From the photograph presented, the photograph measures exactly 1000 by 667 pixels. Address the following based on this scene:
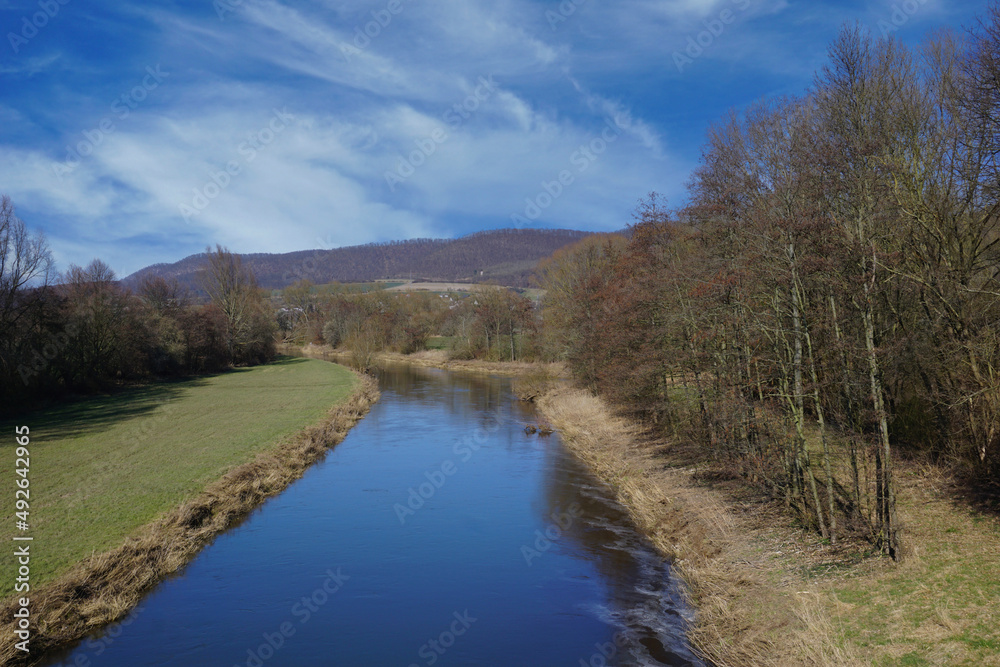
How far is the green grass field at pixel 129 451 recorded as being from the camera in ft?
43.8

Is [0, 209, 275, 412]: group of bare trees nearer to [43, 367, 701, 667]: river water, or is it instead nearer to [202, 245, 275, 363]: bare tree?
[202, 245, 275, 363]: bare tree

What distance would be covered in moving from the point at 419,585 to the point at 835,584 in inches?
328

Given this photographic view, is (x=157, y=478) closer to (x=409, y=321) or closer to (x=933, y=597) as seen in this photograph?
(x=933, y=597)

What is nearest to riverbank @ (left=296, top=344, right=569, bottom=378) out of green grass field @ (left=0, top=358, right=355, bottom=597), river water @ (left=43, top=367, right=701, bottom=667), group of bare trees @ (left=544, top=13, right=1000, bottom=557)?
green grass field @ (left=0, top=358, right=355, bottom=597)

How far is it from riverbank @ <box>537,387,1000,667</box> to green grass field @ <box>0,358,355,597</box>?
12.5 m

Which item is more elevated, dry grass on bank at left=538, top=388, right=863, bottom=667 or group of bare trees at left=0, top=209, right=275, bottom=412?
group of bare trees at left=0, top=209, right=275, bottom=412

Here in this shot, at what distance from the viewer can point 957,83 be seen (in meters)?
14.9

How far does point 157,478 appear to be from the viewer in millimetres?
17922

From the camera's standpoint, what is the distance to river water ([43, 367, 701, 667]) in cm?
1062

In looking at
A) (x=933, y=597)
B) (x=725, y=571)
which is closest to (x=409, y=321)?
(x=725, y=571)

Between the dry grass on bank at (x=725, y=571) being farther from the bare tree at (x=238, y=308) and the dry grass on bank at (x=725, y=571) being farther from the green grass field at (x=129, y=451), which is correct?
the bare tree at (x=238, y=308)

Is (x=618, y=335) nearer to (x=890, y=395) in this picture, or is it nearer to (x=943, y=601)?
(x=890, y=395)

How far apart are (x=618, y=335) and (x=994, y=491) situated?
48.0ft

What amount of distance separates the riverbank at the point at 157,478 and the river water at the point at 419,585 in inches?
20.7
